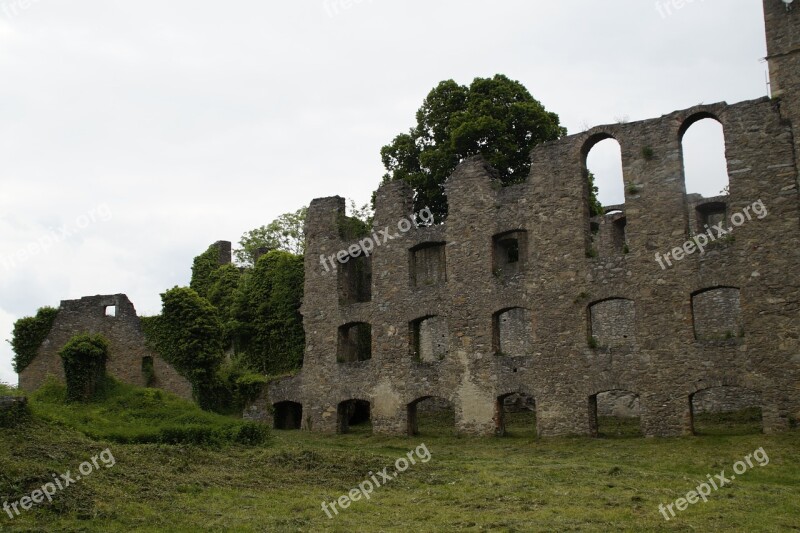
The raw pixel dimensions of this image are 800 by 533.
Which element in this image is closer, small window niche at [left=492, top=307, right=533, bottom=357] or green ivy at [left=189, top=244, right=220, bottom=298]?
small window niche at [left=492, top=307, right=533, bottom=357]

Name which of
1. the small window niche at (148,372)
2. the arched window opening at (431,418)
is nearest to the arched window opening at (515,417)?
the arched window opening at (431,418)

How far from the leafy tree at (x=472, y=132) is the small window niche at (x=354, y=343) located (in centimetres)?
731

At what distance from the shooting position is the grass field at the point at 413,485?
14484mm

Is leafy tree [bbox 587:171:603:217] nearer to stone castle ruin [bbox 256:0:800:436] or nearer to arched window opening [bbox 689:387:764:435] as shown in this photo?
stone castle ruin [bbox 256:0:800:436]

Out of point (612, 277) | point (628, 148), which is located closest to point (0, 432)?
point (612, 277)

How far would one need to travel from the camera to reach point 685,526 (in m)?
14.2

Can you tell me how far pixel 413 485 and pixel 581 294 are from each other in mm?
9747

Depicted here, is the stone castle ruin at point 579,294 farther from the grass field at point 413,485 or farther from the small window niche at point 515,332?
the grass field at point 413,485

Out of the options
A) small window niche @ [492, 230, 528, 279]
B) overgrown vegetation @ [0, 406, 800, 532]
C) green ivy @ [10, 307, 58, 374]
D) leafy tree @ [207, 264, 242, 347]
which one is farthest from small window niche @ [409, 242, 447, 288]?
green ivy @ [10, 307, 58, 374]

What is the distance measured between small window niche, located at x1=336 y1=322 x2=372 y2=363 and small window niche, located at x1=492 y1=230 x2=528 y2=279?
5.98 meters

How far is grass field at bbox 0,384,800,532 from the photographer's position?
570 inches

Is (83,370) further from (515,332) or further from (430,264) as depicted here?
(515,332)

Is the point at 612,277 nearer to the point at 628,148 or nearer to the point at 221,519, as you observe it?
the point at 628,148

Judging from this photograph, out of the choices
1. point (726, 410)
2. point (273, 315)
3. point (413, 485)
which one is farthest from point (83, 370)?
point (726, 410)
